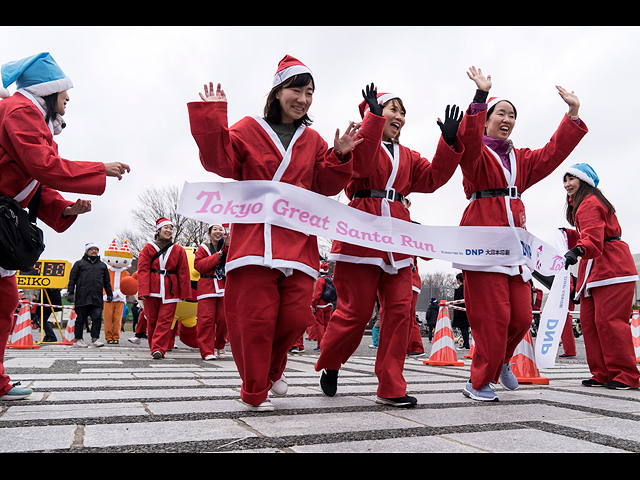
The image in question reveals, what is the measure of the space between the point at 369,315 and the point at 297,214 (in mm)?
901

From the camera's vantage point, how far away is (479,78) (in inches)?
146

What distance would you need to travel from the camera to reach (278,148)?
10.6ft

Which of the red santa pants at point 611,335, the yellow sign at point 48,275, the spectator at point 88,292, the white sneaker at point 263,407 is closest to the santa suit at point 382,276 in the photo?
the white sneaker at point 263,407

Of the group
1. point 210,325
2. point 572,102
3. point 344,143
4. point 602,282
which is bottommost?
point 210,325

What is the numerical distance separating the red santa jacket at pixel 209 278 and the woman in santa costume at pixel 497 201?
432 centimetres

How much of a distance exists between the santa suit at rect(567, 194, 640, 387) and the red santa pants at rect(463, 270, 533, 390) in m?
1.24

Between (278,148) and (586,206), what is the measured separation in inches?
134

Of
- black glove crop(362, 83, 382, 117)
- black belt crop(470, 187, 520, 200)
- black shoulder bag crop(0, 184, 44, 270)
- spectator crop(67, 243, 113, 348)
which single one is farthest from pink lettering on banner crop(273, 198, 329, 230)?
spectator crop(67, 243, 113, 348)

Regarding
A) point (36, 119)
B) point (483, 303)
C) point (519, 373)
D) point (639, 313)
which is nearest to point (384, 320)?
point (483, 303)

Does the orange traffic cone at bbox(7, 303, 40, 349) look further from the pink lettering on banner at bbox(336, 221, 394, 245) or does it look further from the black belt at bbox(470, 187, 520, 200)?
the black belt at bbox(470, 187, 520, 200)

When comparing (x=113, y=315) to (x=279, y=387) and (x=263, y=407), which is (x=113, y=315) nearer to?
(x=279, y=387)

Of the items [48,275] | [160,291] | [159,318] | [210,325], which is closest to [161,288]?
[160,291]

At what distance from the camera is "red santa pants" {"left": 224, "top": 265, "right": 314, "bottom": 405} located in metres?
2.98
